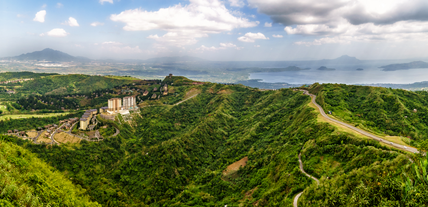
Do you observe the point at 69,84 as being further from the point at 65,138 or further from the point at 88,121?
the point at 65,138

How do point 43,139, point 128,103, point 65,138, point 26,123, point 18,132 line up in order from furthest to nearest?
point 128,103, point 26,123, point 18,132, point 65,138, point 43,139

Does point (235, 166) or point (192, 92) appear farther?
point (192, 92)

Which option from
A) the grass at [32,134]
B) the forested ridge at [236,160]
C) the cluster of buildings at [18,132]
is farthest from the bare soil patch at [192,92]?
the cluster of buildings at [18,132]

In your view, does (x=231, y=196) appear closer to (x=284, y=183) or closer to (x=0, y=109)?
(x=284, y=183)

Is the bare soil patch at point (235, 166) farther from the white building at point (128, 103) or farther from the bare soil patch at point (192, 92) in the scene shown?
the bare soil patch at point (192, 92)

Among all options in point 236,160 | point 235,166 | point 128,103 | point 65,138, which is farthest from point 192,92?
point 235,166

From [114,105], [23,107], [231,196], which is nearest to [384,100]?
[231,196]
